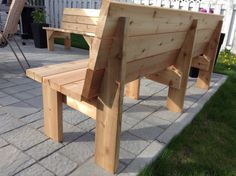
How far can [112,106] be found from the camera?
1.73 m

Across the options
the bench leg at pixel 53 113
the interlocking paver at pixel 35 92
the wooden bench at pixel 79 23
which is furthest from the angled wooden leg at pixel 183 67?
the wooden bench at pixel 79 23

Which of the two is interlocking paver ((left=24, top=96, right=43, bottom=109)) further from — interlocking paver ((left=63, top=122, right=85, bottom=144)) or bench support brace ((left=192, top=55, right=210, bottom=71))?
bench support brace ((left=192, top=55, right=210, bottom=71))

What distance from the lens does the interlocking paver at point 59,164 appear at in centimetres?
190

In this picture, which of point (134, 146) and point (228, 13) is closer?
point (134, 146)

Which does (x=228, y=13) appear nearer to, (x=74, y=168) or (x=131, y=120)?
(x=131, y=120)

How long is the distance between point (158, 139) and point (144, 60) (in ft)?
2.77

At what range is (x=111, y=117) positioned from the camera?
5.78 feet

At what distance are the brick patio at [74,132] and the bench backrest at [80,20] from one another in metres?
1.82

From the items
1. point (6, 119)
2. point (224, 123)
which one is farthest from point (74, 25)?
point (224, 123)

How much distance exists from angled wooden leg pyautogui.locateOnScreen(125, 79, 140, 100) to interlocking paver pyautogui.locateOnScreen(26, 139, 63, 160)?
1.35m

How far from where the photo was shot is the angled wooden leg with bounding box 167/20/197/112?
8.52 ft

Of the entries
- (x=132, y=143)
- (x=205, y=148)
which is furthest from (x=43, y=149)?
(x=205, y=148)

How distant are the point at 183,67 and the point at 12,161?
194 centimetres

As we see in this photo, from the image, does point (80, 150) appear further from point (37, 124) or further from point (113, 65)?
point (113, 65)
